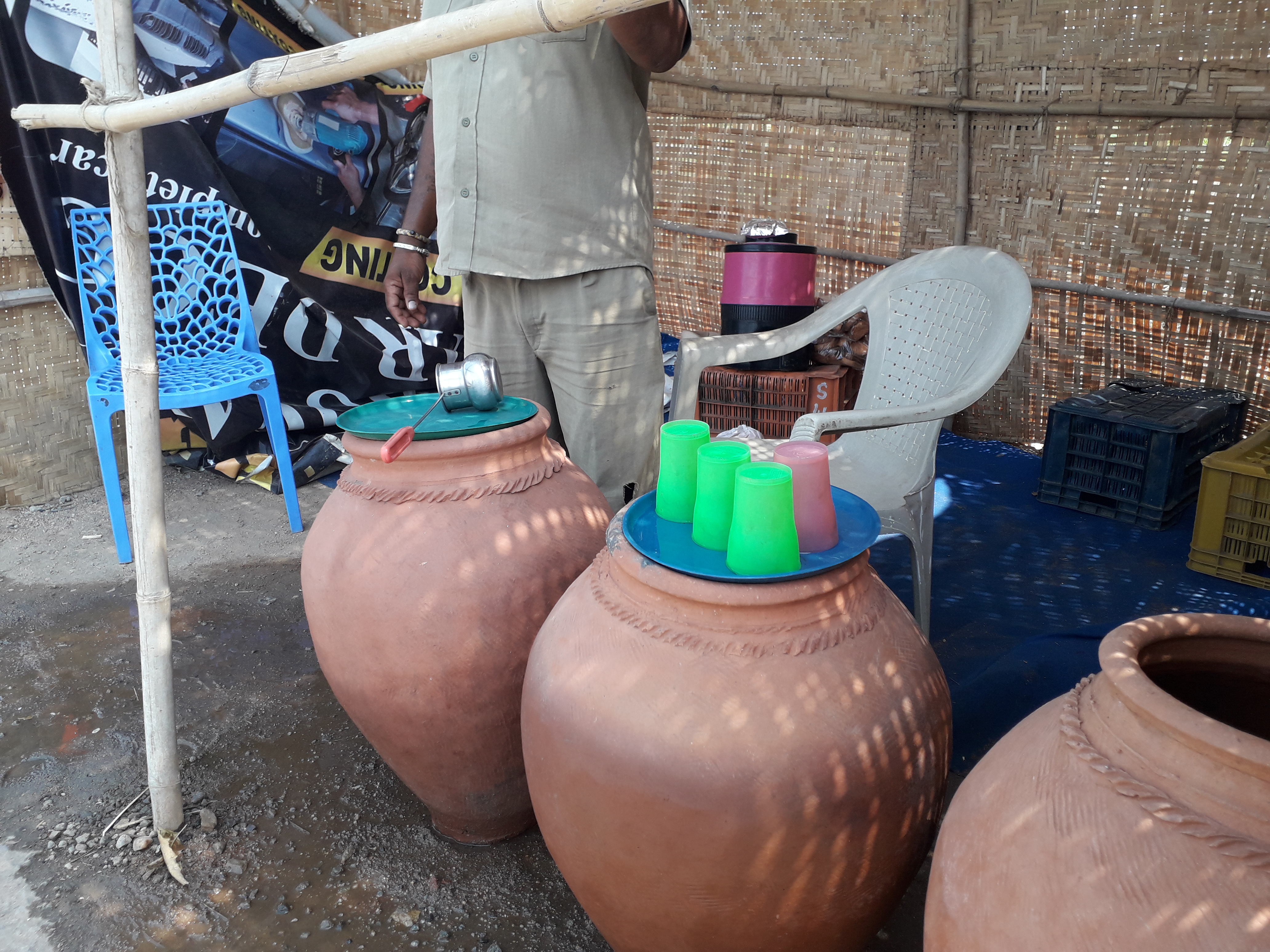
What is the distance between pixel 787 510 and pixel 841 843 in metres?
→ 0.47

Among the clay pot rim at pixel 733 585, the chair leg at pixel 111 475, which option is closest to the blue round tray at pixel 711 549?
the clay pot rim at pixel 733 585

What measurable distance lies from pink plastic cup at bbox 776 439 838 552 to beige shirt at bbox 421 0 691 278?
1010 mm

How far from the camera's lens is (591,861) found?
1.38 meters

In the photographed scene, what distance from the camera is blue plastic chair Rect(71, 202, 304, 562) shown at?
3449 millimetres

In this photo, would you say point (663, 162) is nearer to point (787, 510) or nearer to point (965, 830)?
point (787, 510)

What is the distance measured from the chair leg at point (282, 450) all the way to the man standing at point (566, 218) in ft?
5.29

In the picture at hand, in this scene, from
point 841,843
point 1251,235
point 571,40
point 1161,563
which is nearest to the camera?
point 841,843

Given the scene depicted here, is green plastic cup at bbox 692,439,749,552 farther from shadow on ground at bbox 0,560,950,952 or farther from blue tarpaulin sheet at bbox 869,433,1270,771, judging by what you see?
blue tarpaulin sheet at bbox 869,433,1270,771

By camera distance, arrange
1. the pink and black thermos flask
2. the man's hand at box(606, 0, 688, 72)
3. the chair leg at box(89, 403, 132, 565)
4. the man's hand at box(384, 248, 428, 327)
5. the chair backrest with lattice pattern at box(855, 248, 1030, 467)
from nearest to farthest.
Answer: the man's hand at box(606, 0, 688, 72) < the chair backrest with lattice pattern at box(855, 248, 1030, 467) < the man's hand at box(384, 248, 428, 327) < the chair leg at box(89, 403, 132, 565) < the pink and black thermos flask

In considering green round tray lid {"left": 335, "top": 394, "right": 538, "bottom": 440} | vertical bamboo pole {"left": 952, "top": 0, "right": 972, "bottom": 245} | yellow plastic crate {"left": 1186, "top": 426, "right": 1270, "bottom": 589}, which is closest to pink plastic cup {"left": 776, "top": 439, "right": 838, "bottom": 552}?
green round tray lid {"left": 335, "top": 394, "right": 538, "bottom": 440}

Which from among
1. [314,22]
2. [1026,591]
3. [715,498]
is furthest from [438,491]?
[314,22]

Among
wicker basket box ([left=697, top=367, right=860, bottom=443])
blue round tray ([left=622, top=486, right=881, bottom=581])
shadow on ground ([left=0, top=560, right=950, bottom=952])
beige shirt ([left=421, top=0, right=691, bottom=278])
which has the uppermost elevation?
beige shirt ([left=421, top=0, right=691, bottom=278])

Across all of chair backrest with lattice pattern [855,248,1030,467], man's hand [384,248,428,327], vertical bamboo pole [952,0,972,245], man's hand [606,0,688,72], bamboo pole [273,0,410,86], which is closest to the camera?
man's hand [606,0,688,72]

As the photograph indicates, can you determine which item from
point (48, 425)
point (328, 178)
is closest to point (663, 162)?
point (328, 178)
